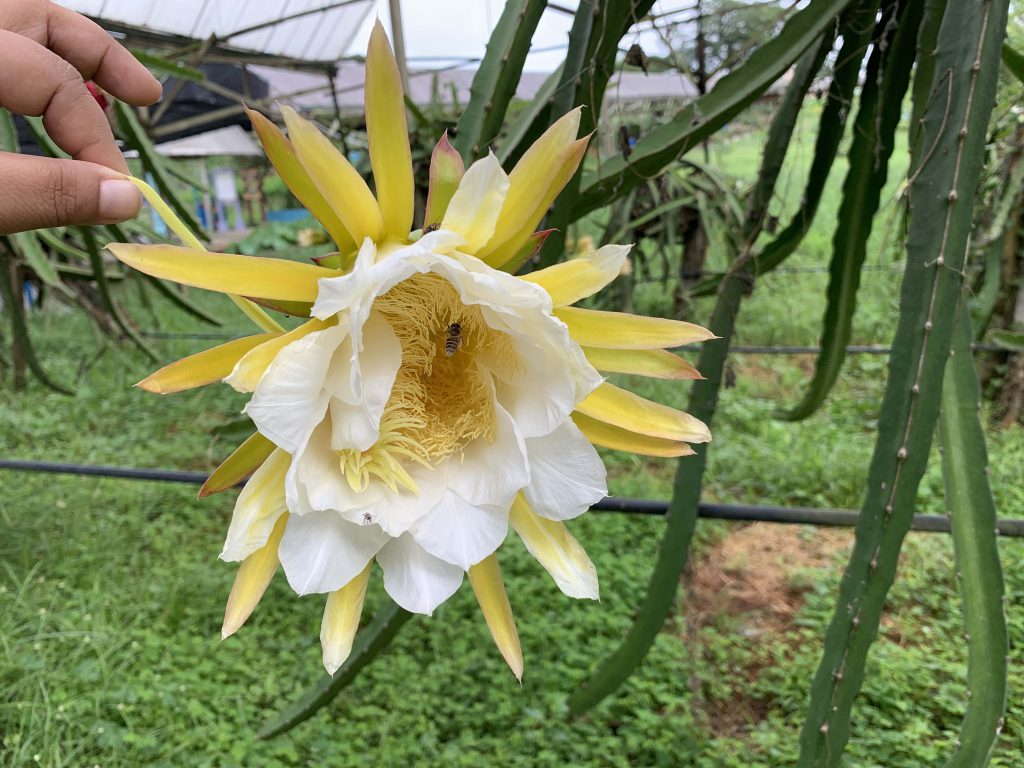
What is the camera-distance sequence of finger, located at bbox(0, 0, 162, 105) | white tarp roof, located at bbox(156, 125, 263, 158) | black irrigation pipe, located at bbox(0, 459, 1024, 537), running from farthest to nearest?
white tarp roof, located at bbox(156, 125, 263, 158) → black irrigation pipe, located at bbox(0, 459, 1024, 537) → finger, located at bbox(0, 0, 162, 105)

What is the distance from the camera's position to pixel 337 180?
0.33 metres

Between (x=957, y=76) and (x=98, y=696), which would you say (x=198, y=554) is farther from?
(x=957, y=76)

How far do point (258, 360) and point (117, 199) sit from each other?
0.13 metres

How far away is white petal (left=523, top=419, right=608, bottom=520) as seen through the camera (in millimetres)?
345

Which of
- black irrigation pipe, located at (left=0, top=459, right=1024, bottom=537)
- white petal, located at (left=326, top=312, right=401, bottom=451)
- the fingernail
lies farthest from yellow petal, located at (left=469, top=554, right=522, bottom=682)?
black irrigation pipe, located at (left=0, top=459, right=1024, bottom=537)

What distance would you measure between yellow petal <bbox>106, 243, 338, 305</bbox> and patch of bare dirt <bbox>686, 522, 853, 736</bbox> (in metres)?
1.19

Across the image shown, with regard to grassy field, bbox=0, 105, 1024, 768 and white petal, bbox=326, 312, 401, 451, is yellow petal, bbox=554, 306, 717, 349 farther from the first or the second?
grassy field, bbox=0, 105, 1024, 768

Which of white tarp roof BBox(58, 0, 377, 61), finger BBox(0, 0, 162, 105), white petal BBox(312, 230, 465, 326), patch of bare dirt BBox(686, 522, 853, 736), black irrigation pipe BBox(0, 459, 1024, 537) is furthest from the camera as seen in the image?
white tarp roof BBox(58, 0, 377, 61)

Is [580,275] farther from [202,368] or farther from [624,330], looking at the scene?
[202,368]

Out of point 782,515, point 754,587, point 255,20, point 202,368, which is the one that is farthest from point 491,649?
point 255,20

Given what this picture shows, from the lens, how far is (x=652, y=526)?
1.99 metres

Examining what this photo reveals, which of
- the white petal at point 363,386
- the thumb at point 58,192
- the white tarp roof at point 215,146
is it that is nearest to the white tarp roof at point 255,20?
the thumb at point 58,192

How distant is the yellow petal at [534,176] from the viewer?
1.09 ft

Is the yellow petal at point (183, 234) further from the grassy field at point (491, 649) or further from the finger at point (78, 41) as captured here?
the grassy field at point (491, 649)
